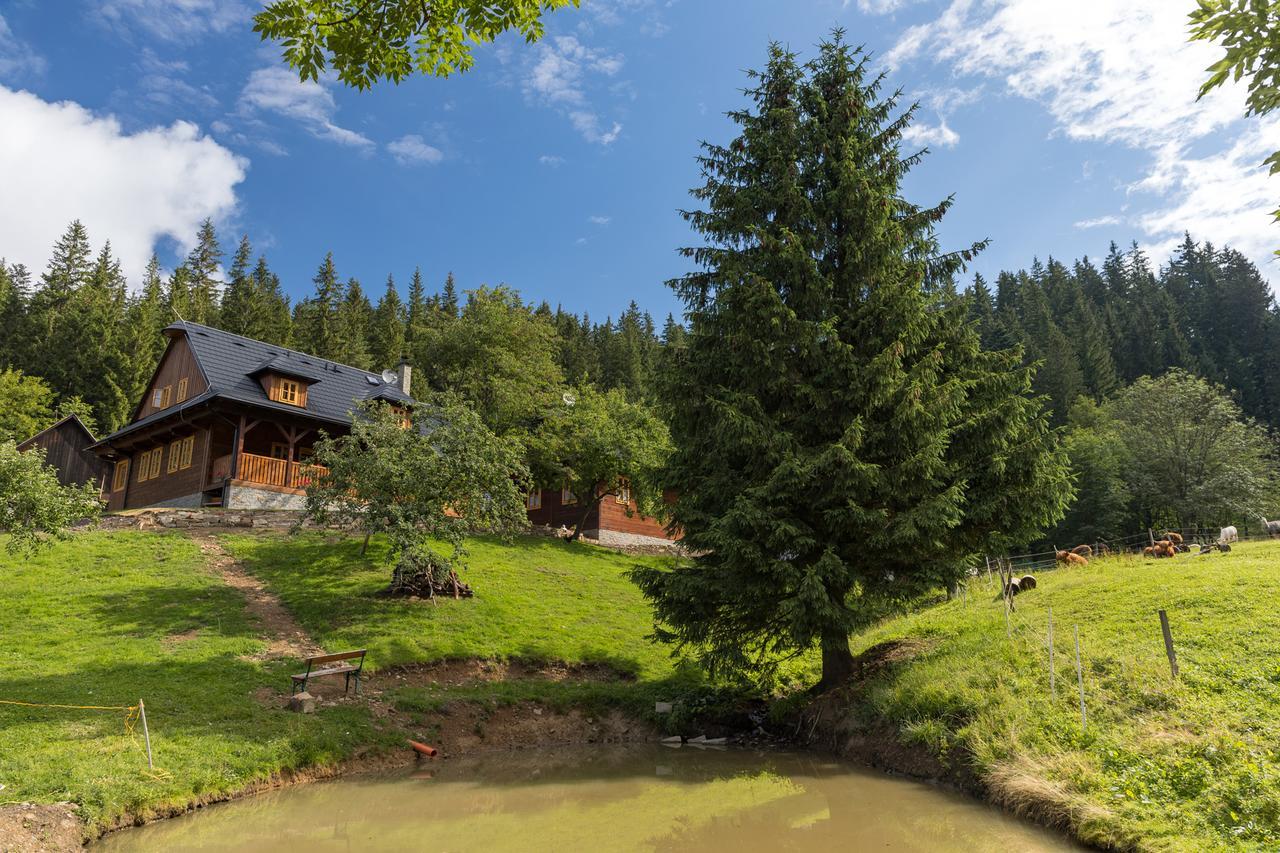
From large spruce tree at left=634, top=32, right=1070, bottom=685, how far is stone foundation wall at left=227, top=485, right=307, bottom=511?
1960 cm

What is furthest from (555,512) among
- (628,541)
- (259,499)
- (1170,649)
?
(1170,649)

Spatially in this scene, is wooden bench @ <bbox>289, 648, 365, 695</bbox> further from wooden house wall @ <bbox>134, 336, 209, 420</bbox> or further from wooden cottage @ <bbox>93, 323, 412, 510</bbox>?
wooden house wall @ <bbox>134, 336, 209, 420</bbox>

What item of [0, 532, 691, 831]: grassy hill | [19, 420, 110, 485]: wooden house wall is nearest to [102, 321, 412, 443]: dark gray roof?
[0, 532, 691, 831]: grassy hill

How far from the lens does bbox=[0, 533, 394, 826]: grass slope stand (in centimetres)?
975

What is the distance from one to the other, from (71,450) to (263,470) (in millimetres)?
18542

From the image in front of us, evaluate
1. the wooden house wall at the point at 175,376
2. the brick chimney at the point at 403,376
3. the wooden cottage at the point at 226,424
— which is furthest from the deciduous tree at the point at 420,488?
the brick chimney at the point at 403,376

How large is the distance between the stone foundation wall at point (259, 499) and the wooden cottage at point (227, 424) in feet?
0.12

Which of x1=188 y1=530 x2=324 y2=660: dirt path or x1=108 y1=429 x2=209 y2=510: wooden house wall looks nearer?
x1=188 y1=530 x2=324 y2=660: dirt path

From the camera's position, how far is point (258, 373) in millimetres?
30641

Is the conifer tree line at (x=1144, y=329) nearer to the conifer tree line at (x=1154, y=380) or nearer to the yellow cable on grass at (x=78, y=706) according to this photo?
the conifer tree line at (x=1154, y=380)

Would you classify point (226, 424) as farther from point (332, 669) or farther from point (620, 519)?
point (332, 669)

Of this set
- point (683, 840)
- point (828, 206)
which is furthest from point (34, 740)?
point (828, 206)

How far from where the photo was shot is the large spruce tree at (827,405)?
13008 mm

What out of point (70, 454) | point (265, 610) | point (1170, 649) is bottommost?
point (265, 610)
